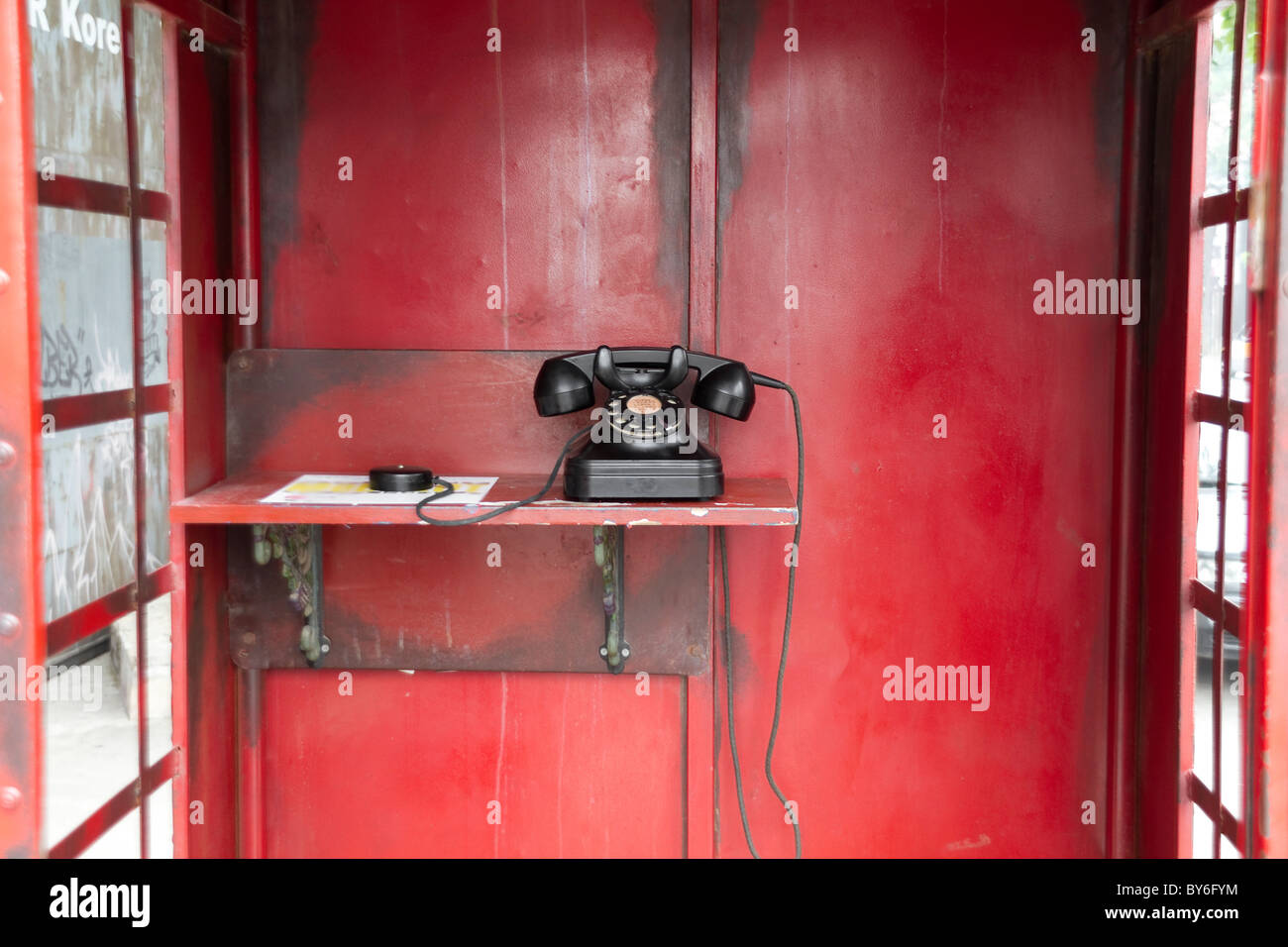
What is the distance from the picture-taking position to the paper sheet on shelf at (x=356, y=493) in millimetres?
1974

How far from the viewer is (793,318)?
7.53ft

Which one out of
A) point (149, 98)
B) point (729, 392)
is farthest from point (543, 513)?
point (149, 98)

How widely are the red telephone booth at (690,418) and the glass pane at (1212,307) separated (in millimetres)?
Result: 47

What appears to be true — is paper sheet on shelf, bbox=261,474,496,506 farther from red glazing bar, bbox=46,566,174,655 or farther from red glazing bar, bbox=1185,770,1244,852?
red glazing bar, bbox=1185,770,1244,852

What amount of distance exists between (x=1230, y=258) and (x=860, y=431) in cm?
72

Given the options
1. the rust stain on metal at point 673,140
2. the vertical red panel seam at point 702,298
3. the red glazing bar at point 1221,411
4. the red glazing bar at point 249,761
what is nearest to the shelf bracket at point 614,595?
the vertical red panel seam at point 702,298

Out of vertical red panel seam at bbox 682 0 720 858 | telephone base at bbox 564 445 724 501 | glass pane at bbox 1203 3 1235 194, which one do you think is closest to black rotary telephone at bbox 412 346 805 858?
telephone base at bbox 564 445 724 501

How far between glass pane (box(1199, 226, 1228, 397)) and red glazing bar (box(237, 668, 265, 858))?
190 cm

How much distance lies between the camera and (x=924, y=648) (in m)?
2.35

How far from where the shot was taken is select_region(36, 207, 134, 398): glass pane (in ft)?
5.46

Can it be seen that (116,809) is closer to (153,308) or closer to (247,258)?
(153,308)

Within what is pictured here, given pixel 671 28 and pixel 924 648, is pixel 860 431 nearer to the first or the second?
pixel 924 648

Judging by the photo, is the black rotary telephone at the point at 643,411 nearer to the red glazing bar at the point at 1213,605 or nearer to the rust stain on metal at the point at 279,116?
the rust stain on metal at the point at 279,116
